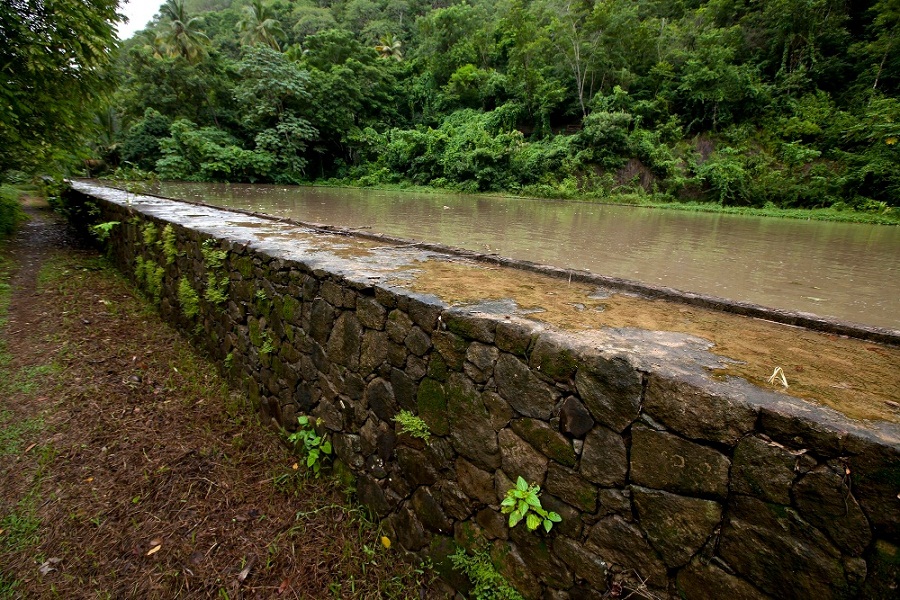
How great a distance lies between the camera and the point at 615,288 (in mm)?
2576

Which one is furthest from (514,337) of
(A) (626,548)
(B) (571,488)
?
(A) (626,548)

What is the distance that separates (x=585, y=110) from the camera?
23.1 metres

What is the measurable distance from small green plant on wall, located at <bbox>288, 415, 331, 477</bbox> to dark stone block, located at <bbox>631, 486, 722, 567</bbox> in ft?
6.55

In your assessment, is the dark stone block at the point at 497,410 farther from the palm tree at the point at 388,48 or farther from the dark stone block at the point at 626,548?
the palm tree at the point at 388,48

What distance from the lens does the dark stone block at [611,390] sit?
136 centimetres

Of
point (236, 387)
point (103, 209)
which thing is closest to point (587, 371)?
point (236, 387)

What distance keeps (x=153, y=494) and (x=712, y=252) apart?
7.20m

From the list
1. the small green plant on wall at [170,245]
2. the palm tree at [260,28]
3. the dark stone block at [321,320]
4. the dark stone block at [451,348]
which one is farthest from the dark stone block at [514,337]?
the palm tree at [260,28]

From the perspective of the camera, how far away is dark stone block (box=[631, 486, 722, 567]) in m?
1.25

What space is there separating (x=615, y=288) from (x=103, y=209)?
8.26m

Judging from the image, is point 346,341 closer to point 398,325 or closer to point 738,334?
point 398,325

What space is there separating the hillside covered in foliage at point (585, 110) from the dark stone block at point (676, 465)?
59.5 feet

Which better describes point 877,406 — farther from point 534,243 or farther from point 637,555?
point 534,243

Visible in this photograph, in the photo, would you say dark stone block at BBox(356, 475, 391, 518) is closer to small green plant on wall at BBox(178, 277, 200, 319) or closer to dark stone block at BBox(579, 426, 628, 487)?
dark stone block at BBox(579, 426, 628, 487)
